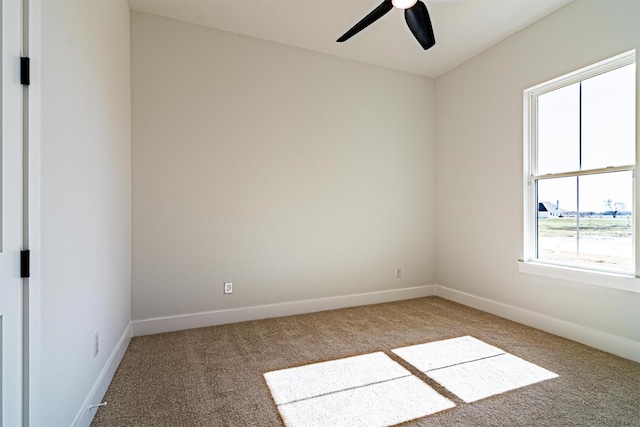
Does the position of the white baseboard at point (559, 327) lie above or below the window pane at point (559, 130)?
below

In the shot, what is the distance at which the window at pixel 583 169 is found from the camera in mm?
2457

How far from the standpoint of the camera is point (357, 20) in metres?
3.01

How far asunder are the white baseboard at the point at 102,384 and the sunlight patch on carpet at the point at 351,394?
3.15 feet

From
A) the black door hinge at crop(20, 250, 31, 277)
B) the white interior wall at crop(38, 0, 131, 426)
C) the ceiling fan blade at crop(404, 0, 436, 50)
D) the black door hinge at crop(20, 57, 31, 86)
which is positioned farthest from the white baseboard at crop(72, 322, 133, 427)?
the ceiling fan blade at crop(404, 0, 436, 50)

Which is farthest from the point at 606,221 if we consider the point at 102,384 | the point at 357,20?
the point at 102,384

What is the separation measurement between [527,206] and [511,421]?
2.17 meters

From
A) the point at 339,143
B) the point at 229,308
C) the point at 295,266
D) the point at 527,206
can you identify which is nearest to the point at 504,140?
the point at 527,206

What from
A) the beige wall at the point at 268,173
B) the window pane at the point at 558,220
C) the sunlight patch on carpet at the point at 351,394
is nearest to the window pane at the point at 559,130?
the window pane at the point at 558,220

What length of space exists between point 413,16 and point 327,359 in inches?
102

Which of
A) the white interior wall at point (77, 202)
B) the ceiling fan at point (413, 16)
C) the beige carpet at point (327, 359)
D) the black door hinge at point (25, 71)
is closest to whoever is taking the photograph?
the black door hinge at point (25, 71)

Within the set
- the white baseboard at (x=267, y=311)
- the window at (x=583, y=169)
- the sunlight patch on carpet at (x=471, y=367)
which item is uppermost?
the window at (x=583, y=169)

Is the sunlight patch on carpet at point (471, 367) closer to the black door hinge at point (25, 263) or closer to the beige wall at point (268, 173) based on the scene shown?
the beige wall at point (268, 173)

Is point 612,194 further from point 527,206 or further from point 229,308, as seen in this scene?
point 229,308

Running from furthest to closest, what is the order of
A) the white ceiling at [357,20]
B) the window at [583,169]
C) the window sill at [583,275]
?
the white ceiling at [357,20] → the window at [583,169] → the window sill at [583,275]
